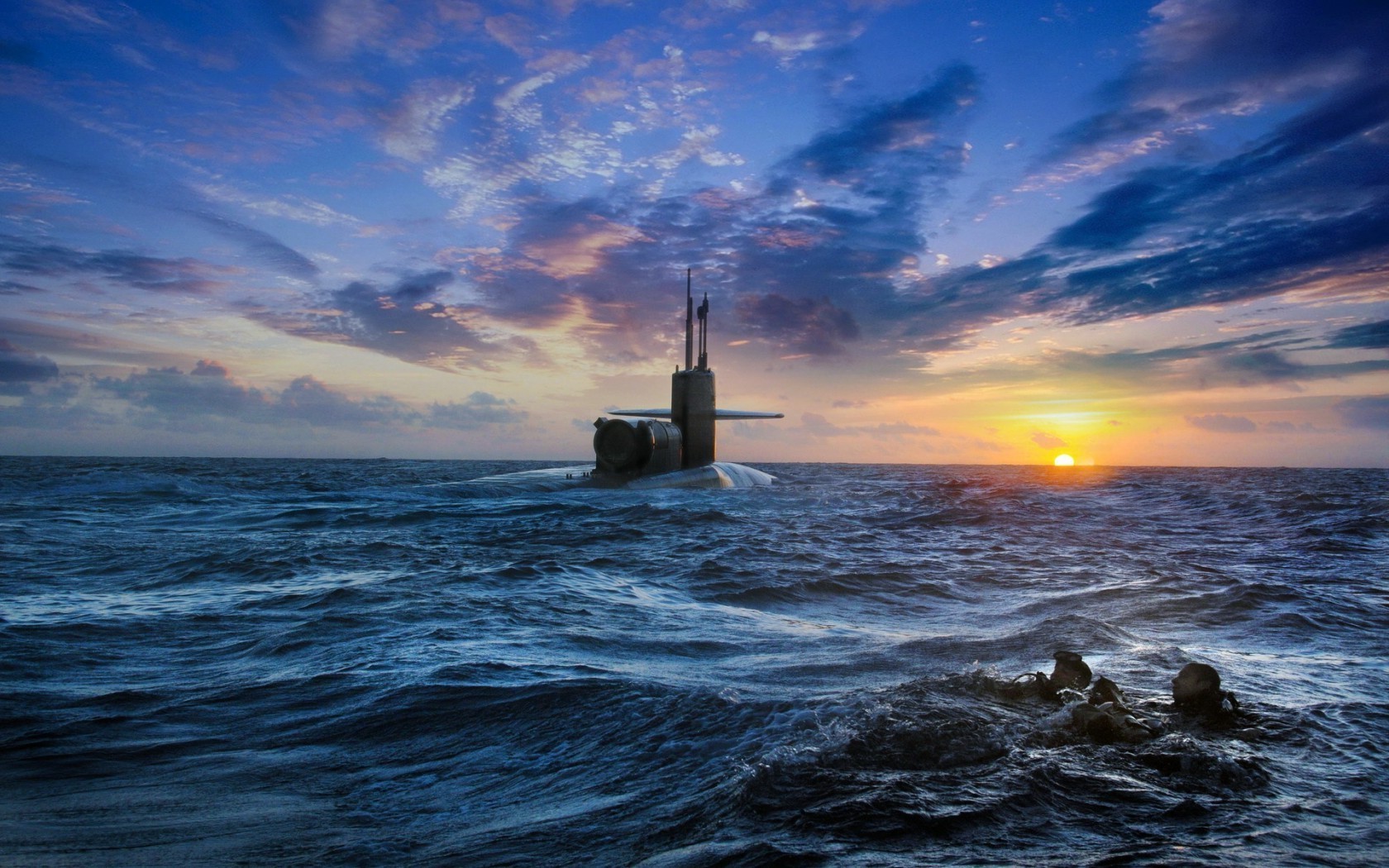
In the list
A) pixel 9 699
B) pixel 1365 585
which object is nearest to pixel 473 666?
pixel 9 699

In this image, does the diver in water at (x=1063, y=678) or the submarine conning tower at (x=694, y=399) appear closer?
the diver in water at (x=1063, y=678)

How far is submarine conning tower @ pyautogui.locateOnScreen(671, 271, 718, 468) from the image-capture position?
35094 mm

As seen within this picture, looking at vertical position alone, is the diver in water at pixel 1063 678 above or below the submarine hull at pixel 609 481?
below

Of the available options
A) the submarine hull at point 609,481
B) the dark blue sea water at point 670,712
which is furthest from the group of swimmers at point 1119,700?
the submarine hull at point 609,481

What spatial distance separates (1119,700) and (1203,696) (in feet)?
1.55

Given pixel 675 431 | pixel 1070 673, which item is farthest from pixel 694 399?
pixel 1070 673

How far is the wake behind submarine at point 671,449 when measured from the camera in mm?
31250

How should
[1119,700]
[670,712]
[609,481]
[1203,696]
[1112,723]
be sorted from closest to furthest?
[1112,723]
[1203,696]
[1119,700]
[670,712]
[609,481]

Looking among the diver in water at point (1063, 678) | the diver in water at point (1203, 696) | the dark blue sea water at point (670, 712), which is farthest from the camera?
the diver in water at point (1063, 678)

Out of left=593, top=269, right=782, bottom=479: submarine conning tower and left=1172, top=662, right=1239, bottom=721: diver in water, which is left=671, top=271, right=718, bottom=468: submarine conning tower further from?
left=1172, top=662, right=1239, bottom=721: diver in water

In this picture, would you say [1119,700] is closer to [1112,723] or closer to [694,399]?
[1112,723]

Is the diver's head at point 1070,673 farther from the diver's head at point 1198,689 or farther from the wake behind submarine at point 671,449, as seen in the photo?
the wake behind submarine at point 671,449

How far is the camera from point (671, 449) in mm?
33281

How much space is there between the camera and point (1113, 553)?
15.0 meters
